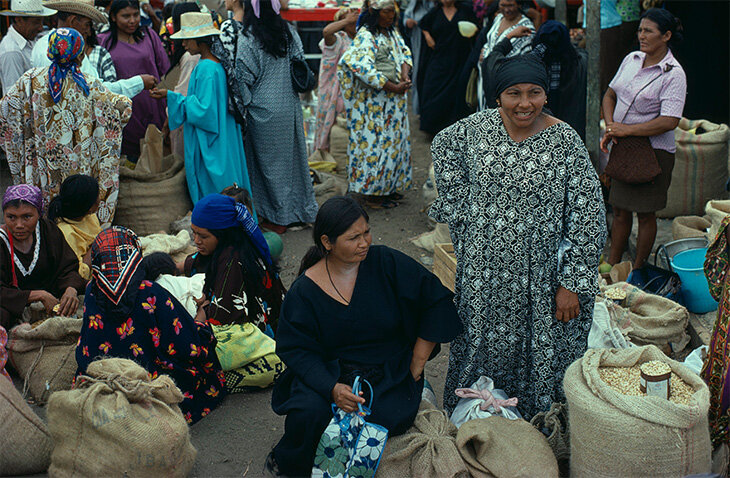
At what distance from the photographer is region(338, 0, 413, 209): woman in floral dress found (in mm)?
7090

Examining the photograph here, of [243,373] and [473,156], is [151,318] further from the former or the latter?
[473,156]

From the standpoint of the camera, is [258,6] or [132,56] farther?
[132,56]

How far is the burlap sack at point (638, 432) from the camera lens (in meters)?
2.92

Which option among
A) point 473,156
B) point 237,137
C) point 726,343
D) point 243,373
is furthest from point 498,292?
point 237,137

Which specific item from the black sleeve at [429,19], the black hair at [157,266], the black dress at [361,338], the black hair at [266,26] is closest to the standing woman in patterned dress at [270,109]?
the black hair at [266,26]

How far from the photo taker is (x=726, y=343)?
10.8 feet

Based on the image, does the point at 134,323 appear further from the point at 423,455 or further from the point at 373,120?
the point at 373,120

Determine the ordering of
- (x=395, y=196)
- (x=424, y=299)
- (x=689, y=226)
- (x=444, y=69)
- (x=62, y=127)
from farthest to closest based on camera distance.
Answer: (x=444, y=69) < (x=395, y=196) < (x=62, y=127) < (x=689, y=226) < (x=424, y=299)

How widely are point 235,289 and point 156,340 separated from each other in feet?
1.91

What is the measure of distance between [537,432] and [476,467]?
0.33 metres

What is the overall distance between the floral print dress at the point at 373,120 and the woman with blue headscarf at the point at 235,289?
3142 millimetres

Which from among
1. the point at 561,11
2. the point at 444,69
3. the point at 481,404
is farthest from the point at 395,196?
the point at 481,404

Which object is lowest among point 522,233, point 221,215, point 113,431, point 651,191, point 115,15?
point 113,431

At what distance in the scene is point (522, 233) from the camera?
3.42 m
